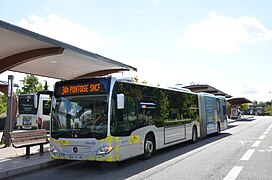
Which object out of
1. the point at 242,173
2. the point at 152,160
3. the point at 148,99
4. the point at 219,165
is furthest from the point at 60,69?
the point at 242,173

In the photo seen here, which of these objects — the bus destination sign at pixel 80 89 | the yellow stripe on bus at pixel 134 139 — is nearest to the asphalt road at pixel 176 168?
the yellow stripe on bus at pixel 134 139

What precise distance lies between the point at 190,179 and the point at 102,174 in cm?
243

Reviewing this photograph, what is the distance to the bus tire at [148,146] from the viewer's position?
9.90 meters

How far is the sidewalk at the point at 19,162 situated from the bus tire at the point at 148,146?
9.69 ft

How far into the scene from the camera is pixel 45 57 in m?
11.9

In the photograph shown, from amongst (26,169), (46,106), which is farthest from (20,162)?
(46,106)

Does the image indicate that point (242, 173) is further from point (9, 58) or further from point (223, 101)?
point (223, 101)

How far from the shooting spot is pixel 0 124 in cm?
2472

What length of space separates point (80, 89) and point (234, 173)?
4.94 meters

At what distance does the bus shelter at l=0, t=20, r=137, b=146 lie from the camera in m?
9.06

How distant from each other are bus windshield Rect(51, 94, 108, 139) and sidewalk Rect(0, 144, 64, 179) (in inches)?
42.1

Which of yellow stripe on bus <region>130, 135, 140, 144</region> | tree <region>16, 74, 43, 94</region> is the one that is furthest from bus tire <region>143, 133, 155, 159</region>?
tree <region>16, 74, 43, 94</region>

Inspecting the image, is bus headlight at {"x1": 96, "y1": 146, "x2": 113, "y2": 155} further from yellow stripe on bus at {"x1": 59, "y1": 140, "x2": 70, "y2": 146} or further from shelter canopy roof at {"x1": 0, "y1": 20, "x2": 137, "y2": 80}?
shelter canopy roof at {"x1": 0, "y1": 20, "x2": 137, "y2": 80}

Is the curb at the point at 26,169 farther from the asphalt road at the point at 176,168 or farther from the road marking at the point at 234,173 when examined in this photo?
the road marking at the point at 234,173
